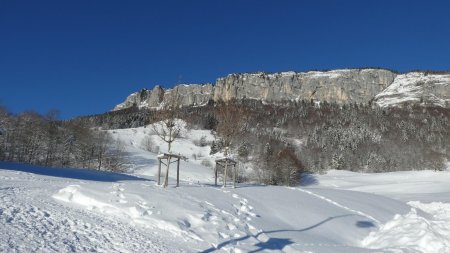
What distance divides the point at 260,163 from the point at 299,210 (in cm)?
6402

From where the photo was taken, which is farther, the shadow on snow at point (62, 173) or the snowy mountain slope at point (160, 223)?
the shadow on snow at point (62, 173)

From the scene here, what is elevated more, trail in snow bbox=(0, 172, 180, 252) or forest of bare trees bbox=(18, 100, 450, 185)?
forest of bare trees bbox=(18, 100, 450, 185)

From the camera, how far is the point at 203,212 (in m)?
15.2

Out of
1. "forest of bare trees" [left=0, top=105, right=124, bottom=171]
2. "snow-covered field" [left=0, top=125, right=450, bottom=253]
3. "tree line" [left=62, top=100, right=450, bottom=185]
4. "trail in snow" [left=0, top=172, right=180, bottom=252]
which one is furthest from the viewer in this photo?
"tree line" [left=62, top=100, right=450, bottom=185]

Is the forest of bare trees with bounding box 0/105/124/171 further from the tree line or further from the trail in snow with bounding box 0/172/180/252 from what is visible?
the trail in snow with bounding box 0/172/180/252

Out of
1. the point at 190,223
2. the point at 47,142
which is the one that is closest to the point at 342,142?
the point at 47,142

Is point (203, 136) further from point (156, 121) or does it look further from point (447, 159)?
point (156, 121)

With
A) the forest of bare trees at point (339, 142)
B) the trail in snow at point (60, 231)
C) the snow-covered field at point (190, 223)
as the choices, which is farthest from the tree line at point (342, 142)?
the trail in snow at point (60, 231)

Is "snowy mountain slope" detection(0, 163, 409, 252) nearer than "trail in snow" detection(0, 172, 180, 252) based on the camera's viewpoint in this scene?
No

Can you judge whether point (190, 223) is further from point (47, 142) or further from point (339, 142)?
point (339, 142)

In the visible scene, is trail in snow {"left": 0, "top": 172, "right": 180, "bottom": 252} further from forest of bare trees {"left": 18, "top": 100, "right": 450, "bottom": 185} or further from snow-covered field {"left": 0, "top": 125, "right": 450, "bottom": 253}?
forest of bare trees {"left": 18, "top": 100, "right": 450, "bottom": 185}

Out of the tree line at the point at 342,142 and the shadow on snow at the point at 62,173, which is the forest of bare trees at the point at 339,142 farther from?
the shadow on snow at the point at 62,173

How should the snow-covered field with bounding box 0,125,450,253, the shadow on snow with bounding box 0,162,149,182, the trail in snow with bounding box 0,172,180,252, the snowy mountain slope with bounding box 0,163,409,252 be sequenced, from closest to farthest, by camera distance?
the trail in snow with bounding box 0,172,180,252
the snowy mountain slope with bounding box 0,163,409,252
the snow-covered field with bounding box 0,125,450,253
the shadow on snow with bounding box 0,162,149,182

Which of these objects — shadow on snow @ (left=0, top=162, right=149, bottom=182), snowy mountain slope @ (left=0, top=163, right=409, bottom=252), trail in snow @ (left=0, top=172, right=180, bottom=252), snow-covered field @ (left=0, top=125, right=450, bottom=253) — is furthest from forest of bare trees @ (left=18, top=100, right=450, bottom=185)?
trail in snow @ (left=0, top=172, right=180, bottom=252)
